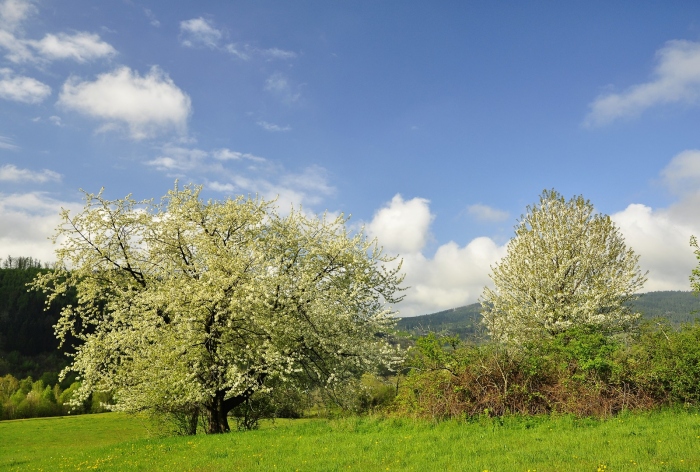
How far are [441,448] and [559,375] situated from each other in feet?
21.5

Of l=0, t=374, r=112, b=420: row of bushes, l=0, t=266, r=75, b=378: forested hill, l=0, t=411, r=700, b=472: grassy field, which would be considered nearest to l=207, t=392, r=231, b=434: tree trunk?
l=0, t=411, r=700, b=472: grassy field

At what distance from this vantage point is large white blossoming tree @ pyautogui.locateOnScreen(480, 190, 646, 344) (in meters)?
28.1

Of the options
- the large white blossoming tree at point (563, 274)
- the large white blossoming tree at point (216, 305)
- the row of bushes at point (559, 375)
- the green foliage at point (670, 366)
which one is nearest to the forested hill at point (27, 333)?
the large white blossoming tree at point (216, 305)

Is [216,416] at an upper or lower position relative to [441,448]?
lower

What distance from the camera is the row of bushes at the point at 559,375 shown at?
1521cm

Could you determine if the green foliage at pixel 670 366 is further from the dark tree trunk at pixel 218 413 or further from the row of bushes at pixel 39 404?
the row of bushes at pixel 39 404

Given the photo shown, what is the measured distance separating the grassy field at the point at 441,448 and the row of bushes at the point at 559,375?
2.71 feet

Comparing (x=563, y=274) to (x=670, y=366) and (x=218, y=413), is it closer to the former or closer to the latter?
(x=670, y=366)

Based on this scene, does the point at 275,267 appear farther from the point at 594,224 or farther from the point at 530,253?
the point at 594,224

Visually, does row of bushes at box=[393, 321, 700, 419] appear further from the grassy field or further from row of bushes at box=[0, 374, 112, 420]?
row of bushes at box=[0, 374, 112, 420]

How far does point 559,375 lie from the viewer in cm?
1630

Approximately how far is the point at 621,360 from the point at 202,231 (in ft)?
65.7

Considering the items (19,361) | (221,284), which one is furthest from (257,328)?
(19,361)

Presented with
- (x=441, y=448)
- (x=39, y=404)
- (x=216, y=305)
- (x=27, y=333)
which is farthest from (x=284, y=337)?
(x=27, y=333)
